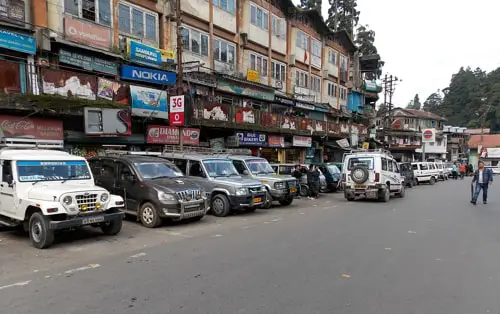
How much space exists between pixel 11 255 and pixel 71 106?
921cm

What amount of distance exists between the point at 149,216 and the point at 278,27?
24843 mm

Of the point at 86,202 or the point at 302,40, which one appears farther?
the point at 302,40

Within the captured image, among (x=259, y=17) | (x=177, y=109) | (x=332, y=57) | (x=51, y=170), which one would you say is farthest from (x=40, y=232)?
(x=332, y=57)

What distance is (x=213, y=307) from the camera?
171 inches

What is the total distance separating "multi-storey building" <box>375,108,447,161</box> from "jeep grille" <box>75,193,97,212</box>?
61.5 m

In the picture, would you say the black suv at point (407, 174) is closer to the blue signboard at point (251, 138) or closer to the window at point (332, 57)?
the blue signboard at point (251, 138)

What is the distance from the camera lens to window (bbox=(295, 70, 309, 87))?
3325cm

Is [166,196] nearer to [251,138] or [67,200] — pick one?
[67,200]

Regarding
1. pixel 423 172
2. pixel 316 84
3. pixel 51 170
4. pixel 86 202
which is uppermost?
pixel 316 84

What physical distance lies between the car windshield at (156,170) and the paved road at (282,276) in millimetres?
2698

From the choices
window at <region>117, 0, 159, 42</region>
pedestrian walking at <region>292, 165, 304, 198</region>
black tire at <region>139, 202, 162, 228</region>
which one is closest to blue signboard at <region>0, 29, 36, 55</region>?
window at <region>117, 0, 159, 42</region>

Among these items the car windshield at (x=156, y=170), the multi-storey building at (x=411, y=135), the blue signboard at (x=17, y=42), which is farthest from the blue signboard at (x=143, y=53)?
the multi-storey building at (x=411, y=135)

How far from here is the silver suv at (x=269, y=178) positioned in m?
14.2

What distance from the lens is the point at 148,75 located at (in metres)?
19.0
